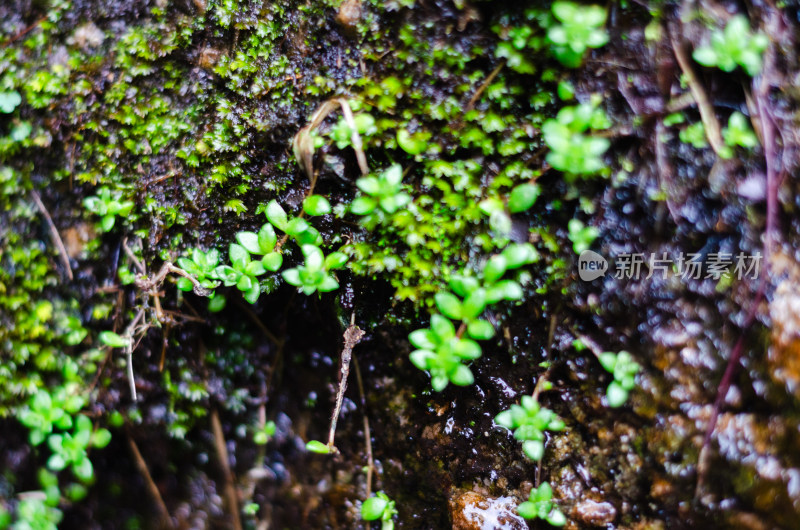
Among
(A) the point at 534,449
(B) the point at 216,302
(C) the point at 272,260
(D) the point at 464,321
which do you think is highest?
(C) the point at 272,260

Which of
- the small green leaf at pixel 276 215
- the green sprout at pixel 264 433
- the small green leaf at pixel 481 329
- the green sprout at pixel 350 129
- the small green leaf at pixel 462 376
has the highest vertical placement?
the green sprout at pixel 350 129

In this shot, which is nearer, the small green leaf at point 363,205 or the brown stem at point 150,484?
the small green leaf at point 363,205

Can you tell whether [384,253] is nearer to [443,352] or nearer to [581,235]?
[443,352]

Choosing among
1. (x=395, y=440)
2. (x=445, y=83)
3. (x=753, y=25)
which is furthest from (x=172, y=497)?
(x=753, y=25)

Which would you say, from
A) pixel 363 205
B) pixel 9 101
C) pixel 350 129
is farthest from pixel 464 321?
pixel 9 101

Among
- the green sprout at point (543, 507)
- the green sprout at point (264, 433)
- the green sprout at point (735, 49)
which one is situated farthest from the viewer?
the green sprout at point (264, 433)

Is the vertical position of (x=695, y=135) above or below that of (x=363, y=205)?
above

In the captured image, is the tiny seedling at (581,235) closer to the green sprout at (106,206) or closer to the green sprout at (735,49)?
the green sprout at (735,49)

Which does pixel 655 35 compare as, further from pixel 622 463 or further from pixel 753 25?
pixel 622 463

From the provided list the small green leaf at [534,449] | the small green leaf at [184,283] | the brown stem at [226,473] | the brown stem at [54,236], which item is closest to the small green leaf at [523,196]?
the small green leaf at [534,449]
